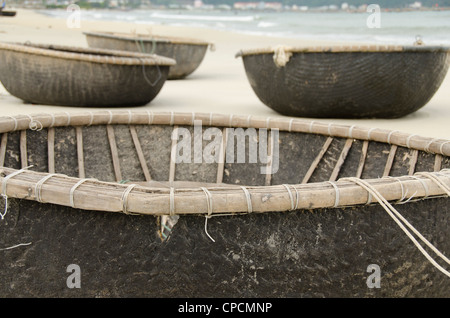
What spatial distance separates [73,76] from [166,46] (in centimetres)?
313

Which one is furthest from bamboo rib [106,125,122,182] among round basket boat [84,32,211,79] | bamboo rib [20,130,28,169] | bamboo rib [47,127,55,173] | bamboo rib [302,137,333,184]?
round basket boat [84,32,211,79]

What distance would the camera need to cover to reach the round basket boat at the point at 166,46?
801 centimetres

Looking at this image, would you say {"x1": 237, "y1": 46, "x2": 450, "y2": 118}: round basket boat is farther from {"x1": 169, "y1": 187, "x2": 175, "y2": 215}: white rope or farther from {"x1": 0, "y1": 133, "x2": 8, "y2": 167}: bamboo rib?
{"x1": 169, "y1": 187, "x2": 175, "y2": 215}: white rope

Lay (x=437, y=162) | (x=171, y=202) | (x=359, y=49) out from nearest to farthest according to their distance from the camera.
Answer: (x=171, y=202) < (x=437, y=162) < (x=359, y=49)

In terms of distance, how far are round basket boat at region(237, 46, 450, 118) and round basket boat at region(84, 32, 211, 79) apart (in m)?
3.26

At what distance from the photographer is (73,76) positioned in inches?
200

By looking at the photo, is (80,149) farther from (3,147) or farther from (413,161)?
(413,161)

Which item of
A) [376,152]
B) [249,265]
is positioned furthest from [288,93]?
[249,265]

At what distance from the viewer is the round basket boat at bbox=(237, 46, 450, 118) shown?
4578 mm

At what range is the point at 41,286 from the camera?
66.3 inches

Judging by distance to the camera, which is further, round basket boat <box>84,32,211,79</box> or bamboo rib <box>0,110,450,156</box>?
round basket boat <box>84,32,211,79</box>

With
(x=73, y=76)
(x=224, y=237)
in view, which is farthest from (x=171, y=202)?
(x=73, y=76)

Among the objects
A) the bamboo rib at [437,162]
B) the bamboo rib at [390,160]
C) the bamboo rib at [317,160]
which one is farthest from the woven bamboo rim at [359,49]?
the bamboo rib at [437,162]
